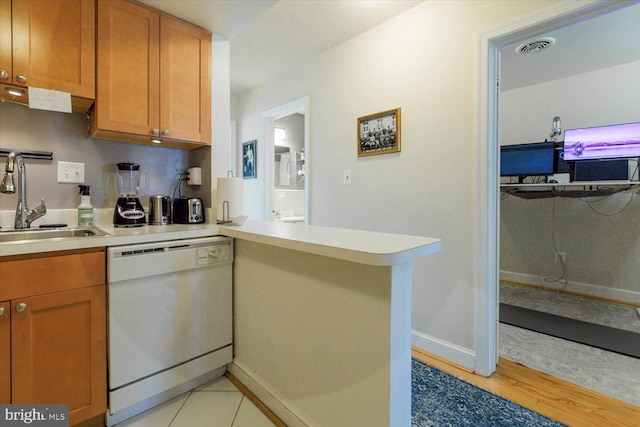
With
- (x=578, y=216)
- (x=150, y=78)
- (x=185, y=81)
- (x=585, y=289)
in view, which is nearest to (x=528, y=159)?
(x=578, y=216)

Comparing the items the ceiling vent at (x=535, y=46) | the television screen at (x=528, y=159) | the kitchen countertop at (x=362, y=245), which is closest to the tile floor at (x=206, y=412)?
the kitchen countertop at (x=362, y=245)

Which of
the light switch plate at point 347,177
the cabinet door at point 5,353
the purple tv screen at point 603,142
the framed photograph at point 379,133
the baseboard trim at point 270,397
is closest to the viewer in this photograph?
the cabinet door at point 5,353

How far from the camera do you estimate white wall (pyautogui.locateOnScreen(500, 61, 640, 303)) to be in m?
2.97

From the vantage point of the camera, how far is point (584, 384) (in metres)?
1.66

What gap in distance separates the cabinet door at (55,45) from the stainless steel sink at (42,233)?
2.23 ft

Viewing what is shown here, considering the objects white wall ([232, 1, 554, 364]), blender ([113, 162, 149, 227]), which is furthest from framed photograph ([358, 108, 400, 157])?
blender ([113, 162, 149, 227])

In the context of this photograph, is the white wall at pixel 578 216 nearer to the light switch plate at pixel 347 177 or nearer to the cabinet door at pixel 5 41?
the light switch plate at pixel 347 177

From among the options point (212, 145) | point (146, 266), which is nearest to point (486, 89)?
point (212, 145)

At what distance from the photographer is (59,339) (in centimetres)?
117

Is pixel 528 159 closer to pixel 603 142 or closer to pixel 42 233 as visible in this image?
pixel 603 142

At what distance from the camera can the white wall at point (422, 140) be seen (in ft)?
5.96

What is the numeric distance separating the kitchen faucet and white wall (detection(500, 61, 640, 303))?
14.6 feet

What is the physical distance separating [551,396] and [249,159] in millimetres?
3547

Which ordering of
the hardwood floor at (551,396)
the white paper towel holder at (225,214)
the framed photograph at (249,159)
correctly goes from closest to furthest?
the hardwood floor at (551,396) → the white paper towel holder at (225,214) → the framed photograph at (249,159)
